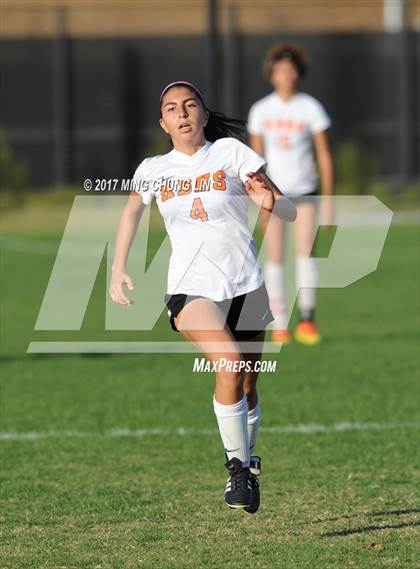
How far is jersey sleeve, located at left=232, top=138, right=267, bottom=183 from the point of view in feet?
20.8

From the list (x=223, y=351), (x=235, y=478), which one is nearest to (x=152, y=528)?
(x=235, y=478)

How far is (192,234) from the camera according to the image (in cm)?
637

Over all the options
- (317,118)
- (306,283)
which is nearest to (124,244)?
(317,118)

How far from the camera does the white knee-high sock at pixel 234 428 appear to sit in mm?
6223

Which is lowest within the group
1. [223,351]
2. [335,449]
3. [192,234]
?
[335,449]

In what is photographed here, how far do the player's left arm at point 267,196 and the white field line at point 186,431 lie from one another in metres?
2.83

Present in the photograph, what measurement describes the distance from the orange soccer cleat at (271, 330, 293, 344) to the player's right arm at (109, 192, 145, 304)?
6396 millimetres

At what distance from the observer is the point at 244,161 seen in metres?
6.40

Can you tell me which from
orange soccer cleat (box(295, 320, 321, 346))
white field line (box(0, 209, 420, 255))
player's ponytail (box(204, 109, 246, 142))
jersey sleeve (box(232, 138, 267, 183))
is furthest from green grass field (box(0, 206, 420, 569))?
white field line (box(0, 209, 420, 255))

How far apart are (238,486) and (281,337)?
690 cm

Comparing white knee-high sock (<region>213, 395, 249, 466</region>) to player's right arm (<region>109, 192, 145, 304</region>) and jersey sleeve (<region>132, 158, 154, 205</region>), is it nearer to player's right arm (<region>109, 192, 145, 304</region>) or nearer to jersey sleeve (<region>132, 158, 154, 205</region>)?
player's right arm (<region>109, 192, 145, 304</region>)

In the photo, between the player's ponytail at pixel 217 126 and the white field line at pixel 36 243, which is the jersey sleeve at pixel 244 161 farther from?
the white field line at pixel 36 243

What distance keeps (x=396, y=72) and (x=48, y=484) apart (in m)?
28.2

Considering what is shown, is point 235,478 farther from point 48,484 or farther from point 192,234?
point 48,484
